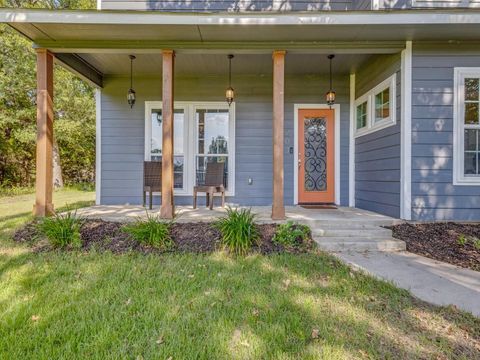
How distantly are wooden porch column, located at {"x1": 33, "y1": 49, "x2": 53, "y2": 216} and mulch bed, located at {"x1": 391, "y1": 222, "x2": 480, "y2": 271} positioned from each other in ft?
16.5

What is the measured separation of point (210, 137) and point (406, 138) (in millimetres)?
3609

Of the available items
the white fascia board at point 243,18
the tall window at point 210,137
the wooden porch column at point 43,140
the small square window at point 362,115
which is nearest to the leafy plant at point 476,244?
the small square window at point 362,115

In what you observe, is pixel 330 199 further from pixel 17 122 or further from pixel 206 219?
pixel 17 122

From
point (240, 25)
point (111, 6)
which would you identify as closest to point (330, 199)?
point (240, 25)

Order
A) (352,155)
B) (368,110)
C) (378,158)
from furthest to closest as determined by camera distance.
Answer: (352,155) < (368,110) < (378,158)

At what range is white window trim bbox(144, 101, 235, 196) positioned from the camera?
5953mm

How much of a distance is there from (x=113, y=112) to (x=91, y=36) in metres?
1.97

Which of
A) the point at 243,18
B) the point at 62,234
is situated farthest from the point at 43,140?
the point at 243,18

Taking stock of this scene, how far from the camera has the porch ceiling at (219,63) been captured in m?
4.97

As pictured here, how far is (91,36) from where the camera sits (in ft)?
13.8

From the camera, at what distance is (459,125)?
414 centimetres

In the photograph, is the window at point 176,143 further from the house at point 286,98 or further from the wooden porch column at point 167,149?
the wooden porch column at point 167,149

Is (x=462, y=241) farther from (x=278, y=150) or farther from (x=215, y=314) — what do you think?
(x=215, y=314)

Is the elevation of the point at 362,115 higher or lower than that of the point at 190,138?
higher
